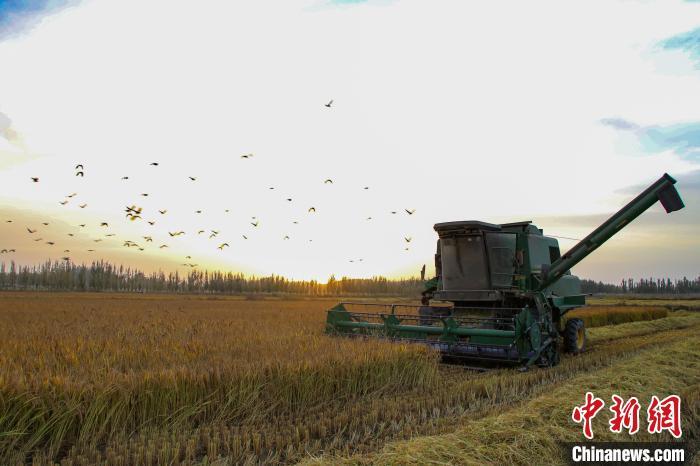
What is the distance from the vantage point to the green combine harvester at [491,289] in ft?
33.7

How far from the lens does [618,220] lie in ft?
36.1

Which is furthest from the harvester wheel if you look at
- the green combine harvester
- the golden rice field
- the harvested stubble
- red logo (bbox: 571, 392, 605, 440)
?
red logo (bbox: 571, 392, 605, 440)

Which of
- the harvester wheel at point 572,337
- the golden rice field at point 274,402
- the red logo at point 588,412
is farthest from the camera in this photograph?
the harvester wheel at point 572,337

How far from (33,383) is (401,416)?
4.02 metres

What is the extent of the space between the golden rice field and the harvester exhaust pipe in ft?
9.23

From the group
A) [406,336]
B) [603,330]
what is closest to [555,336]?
[406,336]

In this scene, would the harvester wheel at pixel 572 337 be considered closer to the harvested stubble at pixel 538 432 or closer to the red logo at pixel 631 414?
the harvested stubble at pixel 538 432

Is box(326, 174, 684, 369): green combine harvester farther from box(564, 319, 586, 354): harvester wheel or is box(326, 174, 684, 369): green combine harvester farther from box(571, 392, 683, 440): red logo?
box(571, 392, 683, 440): red logo

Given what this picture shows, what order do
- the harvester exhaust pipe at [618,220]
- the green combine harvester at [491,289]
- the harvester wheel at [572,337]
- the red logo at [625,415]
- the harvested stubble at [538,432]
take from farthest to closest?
1. the harvester wheel at [572,337]
2. the harvester exhaust pipe at [618,220]
3. the green combine harvester at [491,289]
4. the red logo at [625,415]
5. the harvested stubble at [538,432]

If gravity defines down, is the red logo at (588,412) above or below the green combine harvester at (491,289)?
below

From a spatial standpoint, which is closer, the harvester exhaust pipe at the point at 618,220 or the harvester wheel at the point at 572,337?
the harvester exhaust pipe at the point at 618,220

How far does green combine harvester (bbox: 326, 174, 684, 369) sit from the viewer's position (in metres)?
10.3

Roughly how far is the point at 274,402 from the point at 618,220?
27.7ft

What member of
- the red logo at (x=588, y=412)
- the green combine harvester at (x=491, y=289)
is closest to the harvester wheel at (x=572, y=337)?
the green combine harvester at (x=491, y=289)
